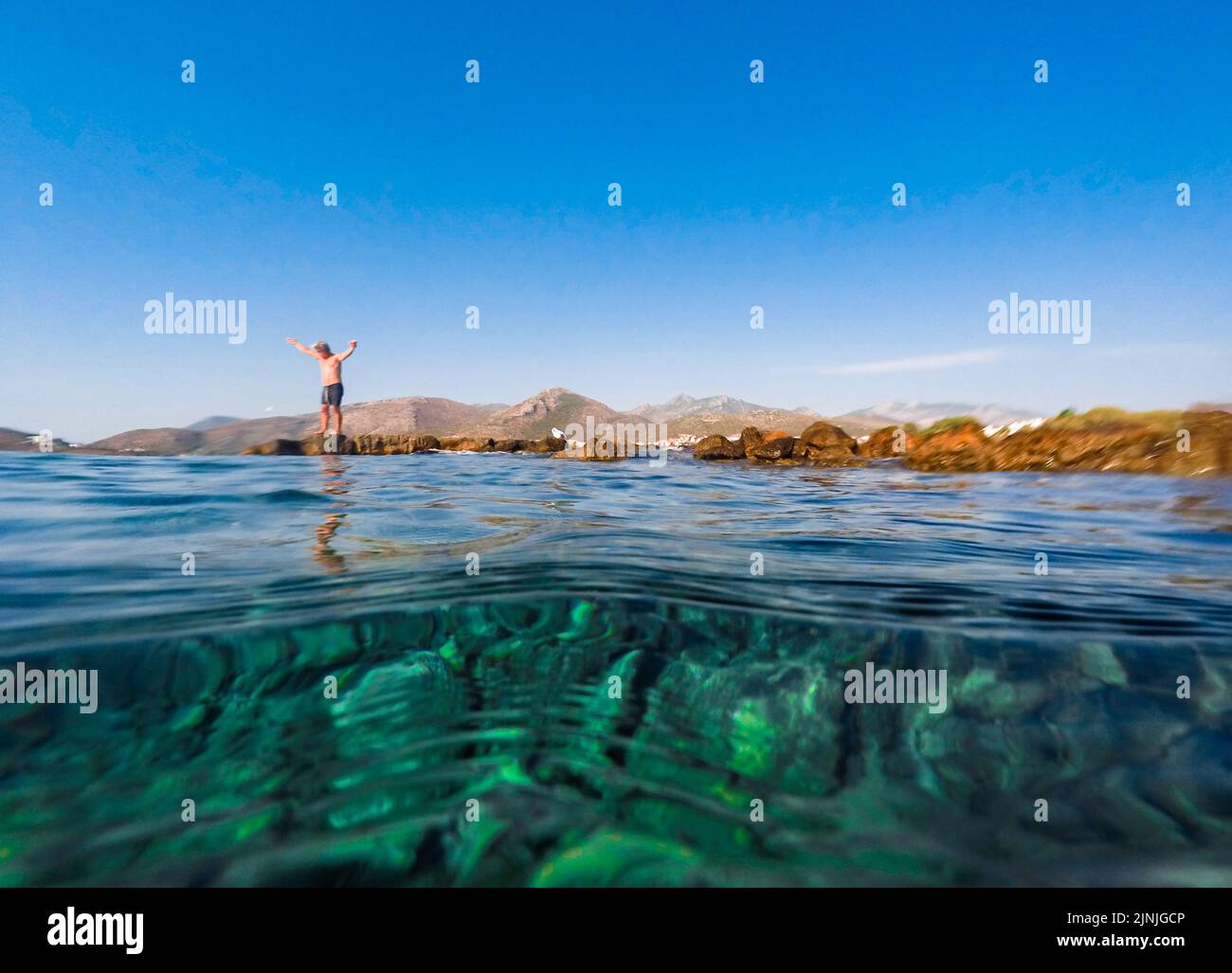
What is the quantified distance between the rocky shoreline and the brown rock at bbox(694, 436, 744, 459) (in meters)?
0.05

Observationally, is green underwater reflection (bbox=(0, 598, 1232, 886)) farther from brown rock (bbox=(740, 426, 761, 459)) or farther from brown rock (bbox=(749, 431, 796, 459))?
brown rock (bbox=(740, 426, 761, 459))

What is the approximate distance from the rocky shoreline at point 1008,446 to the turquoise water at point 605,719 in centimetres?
1074

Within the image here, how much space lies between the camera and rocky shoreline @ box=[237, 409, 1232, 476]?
12062 mm

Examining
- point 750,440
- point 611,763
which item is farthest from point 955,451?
point 611,763

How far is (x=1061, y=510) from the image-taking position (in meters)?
7.80

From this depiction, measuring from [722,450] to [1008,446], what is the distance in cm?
1235

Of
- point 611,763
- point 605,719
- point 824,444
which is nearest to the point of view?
point 611,763

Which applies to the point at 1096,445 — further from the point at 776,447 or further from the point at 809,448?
the point at 776,447

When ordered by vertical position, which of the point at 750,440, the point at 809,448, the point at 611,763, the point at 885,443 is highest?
the point at 750,440

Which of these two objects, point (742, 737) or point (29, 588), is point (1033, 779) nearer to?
point (742, 737)

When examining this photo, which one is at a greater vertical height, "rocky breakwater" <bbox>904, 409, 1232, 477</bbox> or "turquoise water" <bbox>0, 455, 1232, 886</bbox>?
"rocky breakwater" <bbox>904, 409, 1232, 477</bbox>

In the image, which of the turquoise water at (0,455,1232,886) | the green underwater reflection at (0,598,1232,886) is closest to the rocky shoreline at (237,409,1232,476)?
the turquoise water at (0,455,1232,886)

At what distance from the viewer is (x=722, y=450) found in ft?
87.1

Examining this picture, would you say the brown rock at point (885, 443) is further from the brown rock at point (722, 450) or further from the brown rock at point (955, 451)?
the brown rock at point (722, 450)
